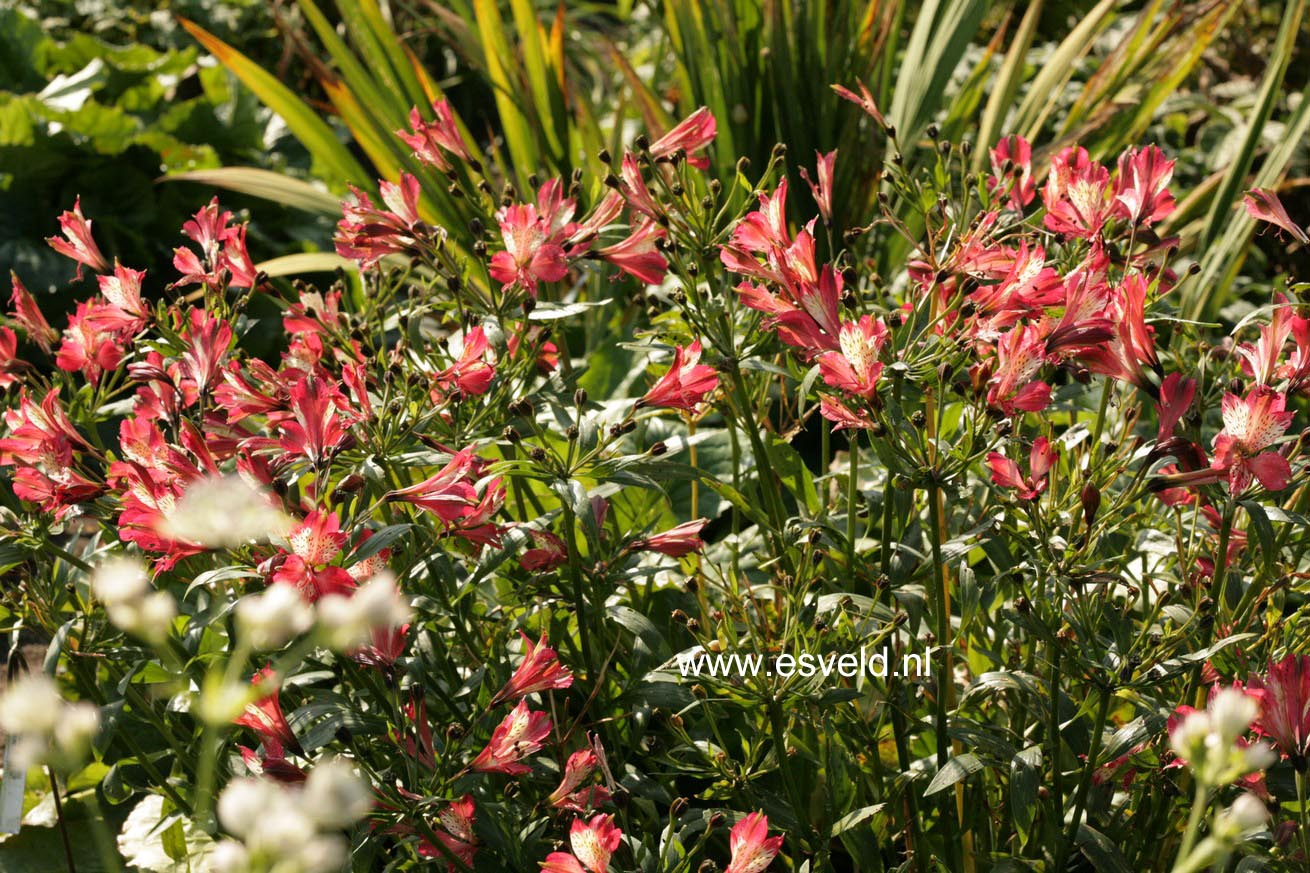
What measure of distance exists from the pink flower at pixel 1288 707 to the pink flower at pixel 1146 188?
0.45m

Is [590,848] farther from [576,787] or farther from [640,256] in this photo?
[640,256]

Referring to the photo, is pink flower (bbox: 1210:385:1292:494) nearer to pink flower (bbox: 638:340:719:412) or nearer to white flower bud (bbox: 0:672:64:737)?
pink flower (bbox: 638:340:719:412)

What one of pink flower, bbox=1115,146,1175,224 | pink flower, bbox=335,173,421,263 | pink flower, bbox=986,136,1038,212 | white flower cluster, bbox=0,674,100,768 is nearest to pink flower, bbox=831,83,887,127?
Answer: pink flower, bbox=986,136,1038,212

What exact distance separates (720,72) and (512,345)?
199 centimetres

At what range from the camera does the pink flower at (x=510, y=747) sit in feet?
3.64

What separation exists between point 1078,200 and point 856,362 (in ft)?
1.25

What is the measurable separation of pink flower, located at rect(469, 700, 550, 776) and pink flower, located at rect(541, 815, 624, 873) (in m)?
0.10

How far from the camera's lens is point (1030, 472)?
1143mm

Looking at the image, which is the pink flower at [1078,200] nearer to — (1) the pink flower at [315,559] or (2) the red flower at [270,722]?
(1) the pink flower at [315,559]

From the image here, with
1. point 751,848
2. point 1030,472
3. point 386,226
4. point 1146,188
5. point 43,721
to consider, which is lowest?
point 751,848

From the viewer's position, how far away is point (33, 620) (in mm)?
1325

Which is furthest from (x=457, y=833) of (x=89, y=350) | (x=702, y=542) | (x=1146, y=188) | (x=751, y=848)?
(x=1146, y=188)

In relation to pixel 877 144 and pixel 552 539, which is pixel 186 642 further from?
pixel 877 144

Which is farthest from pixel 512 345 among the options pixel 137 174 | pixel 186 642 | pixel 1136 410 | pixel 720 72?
pixel 137 174
